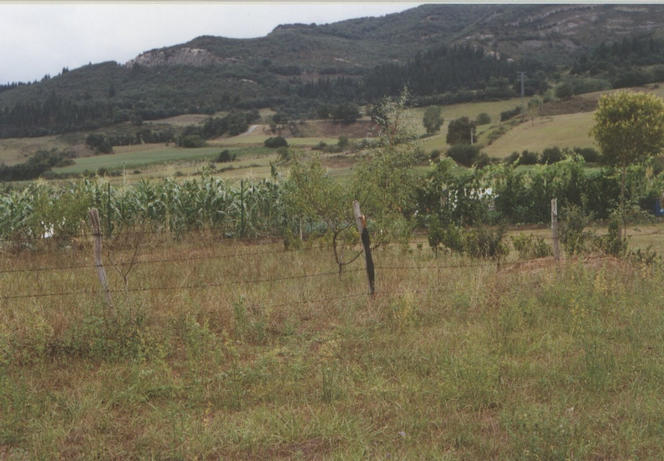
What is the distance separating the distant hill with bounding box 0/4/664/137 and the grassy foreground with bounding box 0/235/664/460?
6708 centimetres

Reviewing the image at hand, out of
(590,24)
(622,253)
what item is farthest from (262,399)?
(590,24)

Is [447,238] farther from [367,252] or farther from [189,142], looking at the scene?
[189,142]

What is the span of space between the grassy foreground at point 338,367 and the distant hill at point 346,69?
220ft

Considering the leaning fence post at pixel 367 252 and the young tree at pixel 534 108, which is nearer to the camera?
the leaning fence post at pixel 367 252

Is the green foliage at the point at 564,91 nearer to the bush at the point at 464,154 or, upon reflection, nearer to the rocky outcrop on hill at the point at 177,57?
the bush at the point at 464,154

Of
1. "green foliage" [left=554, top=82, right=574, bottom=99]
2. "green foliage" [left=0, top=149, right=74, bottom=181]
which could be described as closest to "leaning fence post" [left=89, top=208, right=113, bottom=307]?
"green foliage" [left=0, top=149, right=74, bottom=181]

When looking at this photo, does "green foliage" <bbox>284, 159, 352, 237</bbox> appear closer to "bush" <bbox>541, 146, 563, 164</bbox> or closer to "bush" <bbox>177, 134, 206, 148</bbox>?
"bush" <bbox>541, 146, 563, 164</bbox>

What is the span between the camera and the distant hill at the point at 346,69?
264ft

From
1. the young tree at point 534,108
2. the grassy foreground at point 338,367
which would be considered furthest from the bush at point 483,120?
the grassy foreground at point 338,367

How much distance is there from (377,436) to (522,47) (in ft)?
419

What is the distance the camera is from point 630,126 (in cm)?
1540

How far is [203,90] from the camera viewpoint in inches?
3910

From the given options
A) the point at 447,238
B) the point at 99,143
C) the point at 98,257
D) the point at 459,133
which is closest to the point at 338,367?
the point at 98,257

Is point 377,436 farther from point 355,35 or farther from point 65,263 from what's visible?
point 355,35
